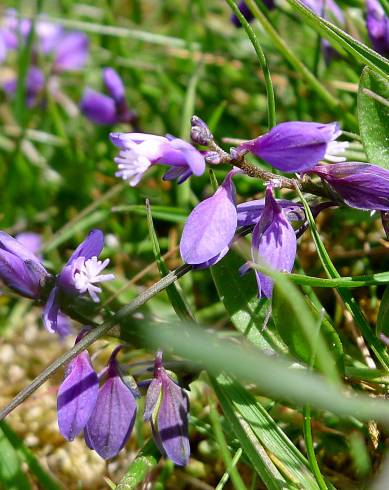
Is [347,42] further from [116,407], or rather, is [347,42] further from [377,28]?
[116,407]

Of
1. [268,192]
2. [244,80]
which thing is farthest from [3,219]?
[268,192]

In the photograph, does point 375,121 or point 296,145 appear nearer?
point 296,145

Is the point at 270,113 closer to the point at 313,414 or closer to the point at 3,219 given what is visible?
the point at 313,414

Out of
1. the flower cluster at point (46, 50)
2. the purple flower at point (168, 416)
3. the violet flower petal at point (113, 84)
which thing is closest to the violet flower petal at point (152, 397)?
the purple flower at point (168, 416)

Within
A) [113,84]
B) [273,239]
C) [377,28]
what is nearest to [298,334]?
[273,239]

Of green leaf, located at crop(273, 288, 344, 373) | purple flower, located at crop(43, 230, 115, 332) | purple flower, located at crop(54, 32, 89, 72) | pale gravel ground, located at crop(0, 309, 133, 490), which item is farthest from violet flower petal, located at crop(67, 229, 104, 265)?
purple flower, located at crop(54, 32, 89, 72)

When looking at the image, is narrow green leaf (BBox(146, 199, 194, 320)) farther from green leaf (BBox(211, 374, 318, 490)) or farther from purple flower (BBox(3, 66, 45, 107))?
purple flower (BBox(3, 66, 45, 107))
